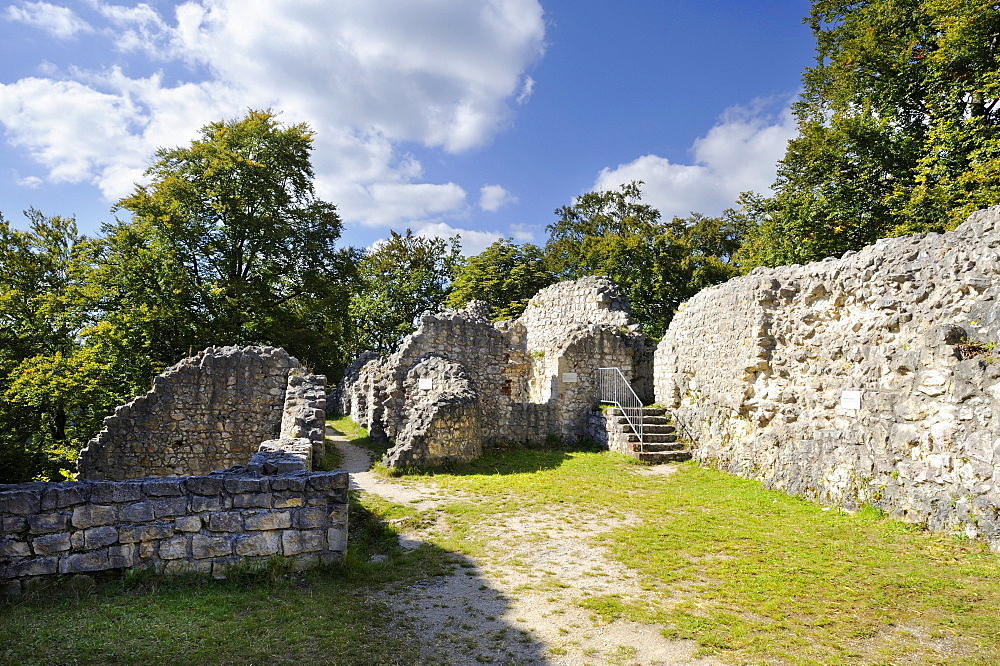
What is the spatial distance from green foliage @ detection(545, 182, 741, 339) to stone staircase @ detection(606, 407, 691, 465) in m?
13.6

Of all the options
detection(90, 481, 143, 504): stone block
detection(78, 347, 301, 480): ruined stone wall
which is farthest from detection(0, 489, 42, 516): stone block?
detection(78, 347, 301, 480): ruined stone wall

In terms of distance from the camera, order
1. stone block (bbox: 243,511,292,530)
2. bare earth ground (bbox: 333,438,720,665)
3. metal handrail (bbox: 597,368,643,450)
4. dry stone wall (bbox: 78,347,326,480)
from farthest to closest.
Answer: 1. metal handrail (bbox: 597,368,643,450)
2. dry stone wall (bbox: 78,347,326,480)
3. stone block (bbox: 243,511,292,530)
4. bare earth ground (bbox: 333,438,720,665)

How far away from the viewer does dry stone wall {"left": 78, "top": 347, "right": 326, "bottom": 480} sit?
10977mm

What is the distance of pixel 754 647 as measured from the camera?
4008 mm

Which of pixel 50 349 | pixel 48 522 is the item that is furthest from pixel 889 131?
pixel 50 349

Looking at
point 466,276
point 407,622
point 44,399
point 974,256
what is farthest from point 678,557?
point 466,276

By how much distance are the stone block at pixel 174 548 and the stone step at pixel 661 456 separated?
9.41 metres

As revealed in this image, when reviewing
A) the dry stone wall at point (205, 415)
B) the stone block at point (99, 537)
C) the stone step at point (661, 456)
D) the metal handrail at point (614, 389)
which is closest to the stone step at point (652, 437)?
the stone step at point (661, 456)

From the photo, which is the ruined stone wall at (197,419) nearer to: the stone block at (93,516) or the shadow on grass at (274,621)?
the stone block at (93,516)

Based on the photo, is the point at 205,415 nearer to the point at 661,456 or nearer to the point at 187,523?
the point at 187,523

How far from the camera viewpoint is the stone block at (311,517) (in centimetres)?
523

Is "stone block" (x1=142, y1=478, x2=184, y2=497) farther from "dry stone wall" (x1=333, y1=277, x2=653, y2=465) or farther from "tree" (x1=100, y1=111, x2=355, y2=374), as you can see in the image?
"tree" (x1=100, y1=111, x2=355, y2=374)

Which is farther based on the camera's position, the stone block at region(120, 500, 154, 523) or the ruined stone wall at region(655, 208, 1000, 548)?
the ruined stone wall at region(655, 208, 1000, 548)

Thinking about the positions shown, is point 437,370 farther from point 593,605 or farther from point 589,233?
point 589,233
